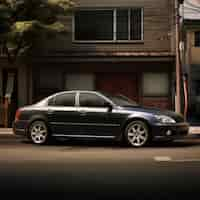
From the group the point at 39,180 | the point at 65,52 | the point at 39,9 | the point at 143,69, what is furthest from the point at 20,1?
the point at 39,180

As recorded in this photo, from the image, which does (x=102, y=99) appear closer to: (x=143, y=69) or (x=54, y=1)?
(x=54, y=1)

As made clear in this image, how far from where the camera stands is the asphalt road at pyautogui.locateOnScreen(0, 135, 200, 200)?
25.2 ft

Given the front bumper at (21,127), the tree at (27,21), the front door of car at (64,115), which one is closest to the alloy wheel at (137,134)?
the front door of car at (64,115)

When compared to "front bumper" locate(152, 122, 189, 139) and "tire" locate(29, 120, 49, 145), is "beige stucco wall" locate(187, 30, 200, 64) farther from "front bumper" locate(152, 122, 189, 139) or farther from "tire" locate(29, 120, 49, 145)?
"tire" locate(29, 120, 49, 145)

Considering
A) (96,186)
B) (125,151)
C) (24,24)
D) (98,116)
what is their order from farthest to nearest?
1. (24,24)
2. (98,116)
3. (125,151)
4. (96,186)

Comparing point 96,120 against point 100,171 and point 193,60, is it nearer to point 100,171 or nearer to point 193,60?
point 100,171

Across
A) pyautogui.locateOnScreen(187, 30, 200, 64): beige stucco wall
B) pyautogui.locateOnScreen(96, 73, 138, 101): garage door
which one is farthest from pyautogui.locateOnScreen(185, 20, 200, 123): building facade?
pyautogui.locateOnScreen(96, 73, 138, 101): garage door

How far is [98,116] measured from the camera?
44.9ft

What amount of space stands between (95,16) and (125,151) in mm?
10599

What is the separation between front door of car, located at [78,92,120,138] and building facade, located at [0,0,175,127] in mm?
7479

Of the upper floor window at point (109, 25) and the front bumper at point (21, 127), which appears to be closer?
the front bumper at point (21, 127)

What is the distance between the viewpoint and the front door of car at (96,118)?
13594 mm

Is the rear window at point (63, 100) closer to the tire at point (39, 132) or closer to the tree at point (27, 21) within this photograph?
the tire at point (39, 132)

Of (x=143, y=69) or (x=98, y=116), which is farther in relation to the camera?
(x=143, y=69)
